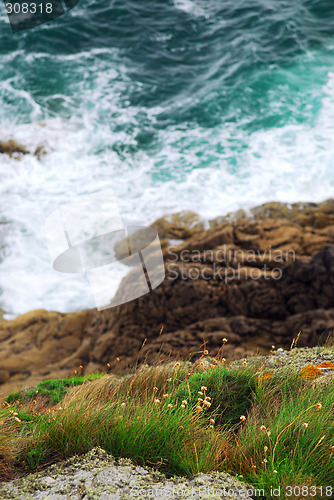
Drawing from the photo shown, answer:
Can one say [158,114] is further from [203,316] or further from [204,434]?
[204,434]

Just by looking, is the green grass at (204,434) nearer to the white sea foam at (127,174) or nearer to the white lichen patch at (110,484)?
the white lichen patch at (110,484)

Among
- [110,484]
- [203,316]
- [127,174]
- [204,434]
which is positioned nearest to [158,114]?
[127,174]

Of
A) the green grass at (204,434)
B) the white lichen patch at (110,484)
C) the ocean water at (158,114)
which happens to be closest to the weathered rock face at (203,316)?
the ocean water at (158,114)

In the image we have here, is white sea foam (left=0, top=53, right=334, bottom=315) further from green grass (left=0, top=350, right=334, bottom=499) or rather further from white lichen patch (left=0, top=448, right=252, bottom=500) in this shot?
white lichen patch (left=0, top=448, right=252, bottom=500)

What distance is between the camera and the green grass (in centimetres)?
224

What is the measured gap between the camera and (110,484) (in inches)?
82.4

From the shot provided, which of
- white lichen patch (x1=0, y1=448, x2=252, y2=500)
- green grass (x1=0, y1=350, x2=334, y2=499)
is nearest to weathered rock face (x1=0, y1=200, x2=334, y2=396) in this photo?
green grass (x1=0, y1=350, x2=334, y2=499)

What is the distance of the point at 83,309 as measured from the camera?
26.6ft

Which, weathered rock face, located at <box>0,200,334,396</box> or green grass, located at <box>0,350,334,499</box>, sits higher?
green grass, located at <box>0,350,334,499</box>

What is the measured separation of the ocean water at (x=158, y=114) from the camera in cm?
1018

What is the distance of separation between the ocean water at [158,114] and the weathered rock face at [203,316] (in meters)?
1.13

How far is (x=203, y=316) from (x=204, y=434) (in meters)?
4.29

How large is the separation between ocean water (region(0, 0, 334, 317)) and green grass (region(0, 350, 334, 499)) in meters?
5.68

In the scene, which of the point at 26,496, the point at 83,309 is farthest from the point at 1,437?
the point at 83,309
